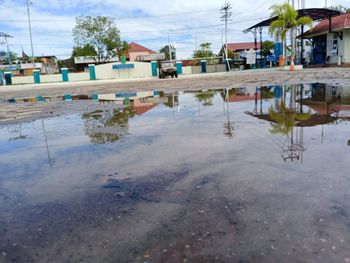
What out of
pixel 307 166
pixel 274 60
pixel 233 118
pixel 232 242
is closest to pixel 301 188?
pixel 307 166

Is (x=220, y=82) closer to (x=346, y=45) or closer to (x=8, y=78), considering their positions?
(x=346, y=45)

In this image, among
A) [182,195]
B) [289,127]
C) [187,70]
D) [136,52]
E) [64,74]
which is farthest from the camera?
[136,52]

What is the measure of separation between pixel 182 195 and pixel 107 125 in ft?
16.1

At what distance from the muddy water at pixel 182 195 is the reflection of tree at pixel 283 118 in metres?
0.09

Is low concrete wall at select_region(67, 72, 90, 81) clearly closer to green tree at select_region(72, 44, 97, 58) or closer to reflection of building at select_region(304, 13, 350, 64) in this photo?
green tree at select_region(72, 44, 97, 58)

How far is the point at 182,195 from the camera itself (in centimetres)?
365

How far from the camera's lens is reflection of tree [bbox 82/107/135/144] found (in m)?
6.76

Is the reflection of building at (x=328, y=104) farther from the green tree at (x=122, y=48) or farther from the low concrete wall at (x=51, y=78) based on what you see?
the green tree at (x=122, y=48)

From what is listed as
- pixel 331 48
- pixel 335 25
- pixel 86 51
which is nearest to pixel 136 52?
pixel 86 51

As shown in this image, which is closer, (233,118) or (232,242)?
Answer: (232,242)

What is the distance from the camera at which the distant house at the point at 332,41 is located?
1416 inches

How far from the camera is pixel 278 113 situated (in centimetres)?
830

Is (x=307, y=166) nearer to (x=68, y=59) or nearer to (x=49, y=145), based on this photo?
(x=49, y=145)

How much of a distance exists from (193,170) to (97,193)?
1269mm
